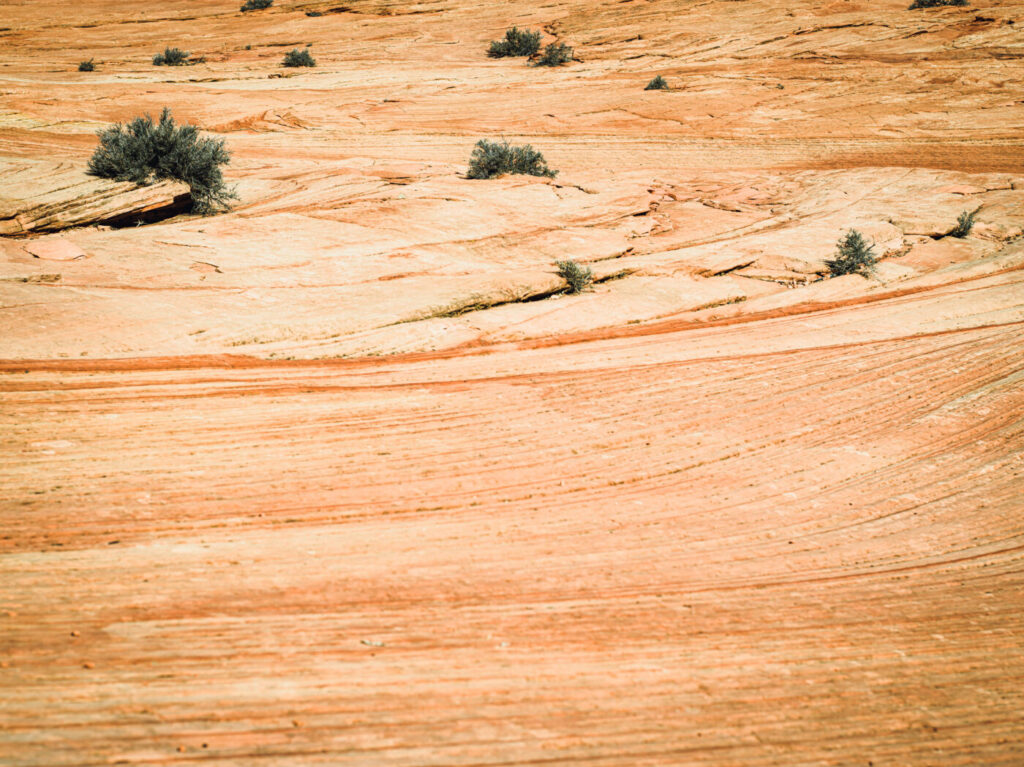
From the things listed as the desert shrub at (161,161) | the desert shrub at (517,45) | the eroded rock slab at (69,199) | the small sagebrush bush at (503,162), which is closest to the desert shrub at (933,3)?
the desert shrub at (517,45)

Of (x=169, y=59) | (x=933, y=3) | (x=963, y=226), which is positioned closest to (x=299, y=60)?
(x=169, y=59)

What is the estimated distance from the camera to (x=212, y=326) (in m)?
6.79

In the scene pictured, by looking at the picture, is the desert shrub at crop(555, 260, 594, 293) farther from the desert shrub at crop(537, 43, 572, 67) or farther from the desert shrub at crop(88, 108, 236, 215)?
the desert shrub at crop(537, 43, 572, 67)

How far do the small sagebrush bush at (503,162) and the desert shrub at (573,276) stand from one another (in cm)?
410

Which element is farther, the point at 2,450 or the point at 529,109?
the point at 529,109

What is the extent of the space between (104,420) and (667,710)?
4.06 meters

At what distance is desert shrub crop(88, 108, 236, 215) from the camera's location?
33.0ft

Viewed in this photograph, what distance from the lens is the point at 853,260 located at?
31.5 ft

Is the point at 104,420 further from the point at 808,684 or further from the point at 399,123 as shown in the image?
the point at 399,123

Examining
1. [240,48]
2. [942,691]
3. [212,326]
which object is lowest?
[942,691]

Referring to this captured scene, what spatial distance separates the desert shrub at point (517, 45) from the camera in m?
22.4

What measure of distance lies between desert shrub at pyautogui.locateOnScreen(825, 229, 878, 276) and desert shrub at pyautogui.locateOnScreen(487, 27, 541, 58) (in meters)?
15.2

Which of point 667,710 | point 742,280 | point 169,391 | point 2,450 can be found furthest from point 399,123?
point 667,710

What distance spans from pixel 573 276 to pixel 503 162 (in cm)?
456
